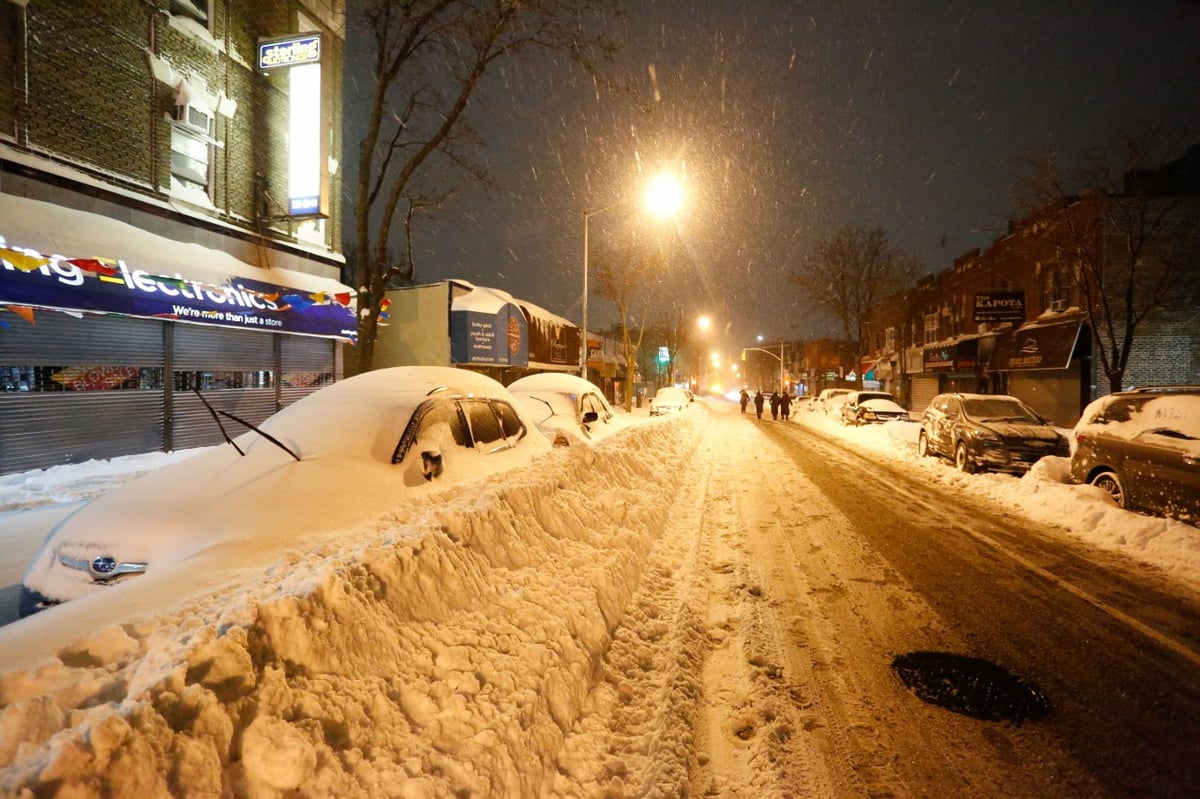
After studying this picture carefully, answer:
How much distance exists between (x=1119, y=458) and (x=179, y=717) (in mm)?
10897

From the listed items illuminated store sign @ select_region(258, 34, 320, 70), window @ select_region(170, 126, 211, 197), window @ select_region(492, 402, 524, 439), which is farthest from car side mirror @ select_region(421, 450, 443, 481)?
illuminated store sign @ select_region(258, 34, 320, 70)

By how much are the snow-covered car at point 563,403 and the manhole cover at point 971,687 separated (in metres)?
6.66

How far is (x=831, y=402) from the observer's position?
32375 mm

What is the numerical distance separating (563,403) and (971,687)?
9.28m

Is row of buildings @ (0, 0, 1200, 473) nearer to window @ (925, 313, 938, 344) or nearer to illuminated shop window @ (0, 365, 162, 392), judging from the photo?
illuminated shop window @ (0, 365, 162, 392)

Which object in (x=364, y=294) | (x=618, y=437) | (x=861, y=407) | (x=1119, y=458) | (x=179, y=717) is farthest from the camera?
(x=861, y=407)

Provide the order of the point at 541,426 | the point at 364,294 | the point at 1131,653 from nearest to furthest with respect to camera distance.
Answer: the point at 1131,653, the point at 541,426, the point at 364,294

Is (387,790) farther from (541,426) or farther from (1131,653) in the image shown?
(541,426)

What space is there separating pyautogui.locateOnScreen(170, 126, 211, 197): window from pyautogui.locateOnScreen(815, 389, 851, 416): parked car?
27757 mm

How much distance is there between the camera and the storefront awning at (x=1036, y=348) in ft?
69.2

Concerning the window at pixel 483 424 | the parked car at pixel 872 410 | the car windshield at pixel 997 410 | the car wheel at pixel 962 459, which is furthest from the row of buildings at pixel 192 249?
the car wheel at pixel 962 459

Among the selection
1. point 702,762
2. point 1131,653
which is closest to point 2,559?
point 702,762

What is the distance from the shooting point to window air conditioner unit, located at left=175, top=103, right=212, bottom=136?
1333 cm

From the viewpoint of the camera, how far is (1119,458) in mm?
8156
